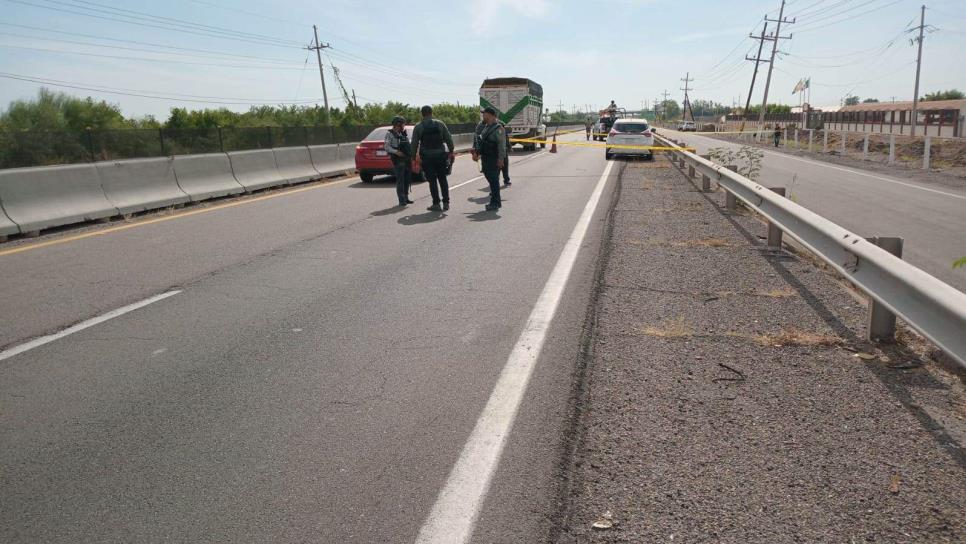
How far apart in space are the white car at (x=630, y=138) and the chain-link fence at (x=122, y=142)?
1140 cm

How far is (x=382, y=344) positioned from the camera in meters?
5.12

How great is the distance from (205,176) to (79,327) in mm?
9818

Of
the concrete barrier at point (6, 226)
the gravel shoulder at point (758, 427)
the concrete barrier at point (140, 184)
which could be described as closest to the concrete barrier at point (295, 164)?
the concrete barrier at point (140, 184)

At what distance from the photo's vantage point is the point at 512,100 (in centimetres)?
3494

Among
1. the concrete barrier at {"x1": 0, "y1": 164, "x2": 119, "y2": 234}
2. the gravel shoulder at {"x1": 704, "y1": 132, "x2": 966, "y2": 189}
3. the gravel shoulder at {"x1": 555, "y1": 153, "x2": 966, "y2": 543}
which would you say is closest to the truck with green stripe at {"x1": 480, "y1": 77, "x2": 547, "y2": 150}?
the gravel shoulder at {"x1": 704, "y1": 132, "x2": 966, "y2": 189}

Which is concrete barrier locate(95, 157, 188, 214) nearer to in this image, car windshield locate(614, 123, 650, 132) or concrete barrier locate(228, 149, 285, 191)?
concrete barrier locate(228, 149, 285, 191)

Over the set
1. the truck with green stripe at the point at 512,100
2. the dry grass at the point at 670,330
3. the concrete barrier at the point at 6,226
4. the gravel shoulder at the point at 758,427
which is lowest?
the gravel shoulder at the point at 758,427

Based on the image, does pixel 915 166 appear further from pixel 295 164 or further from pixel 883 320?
pixel 883 320

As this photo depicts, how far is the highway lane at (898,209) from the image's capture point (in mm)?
9055

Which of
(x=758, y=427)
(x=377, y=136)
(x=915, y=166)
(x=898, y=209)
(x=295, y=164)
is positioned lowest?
(x=915, y=166)

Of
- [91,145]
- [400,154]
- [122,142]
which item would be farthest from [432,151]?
[91,145]

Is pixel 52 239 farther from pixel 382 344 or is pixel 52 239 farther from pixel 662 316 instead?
pixel 662 316

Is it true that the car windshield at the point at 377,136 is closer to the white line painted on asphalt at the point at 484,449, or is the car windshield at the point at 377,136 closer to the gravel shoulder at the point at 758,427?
the gravel shoulder at the point at 758,427

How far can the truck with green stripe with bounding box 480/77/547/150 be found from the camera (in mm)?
34781
